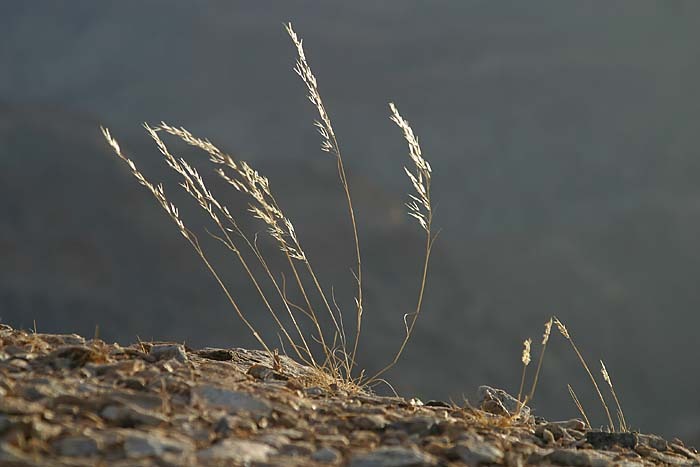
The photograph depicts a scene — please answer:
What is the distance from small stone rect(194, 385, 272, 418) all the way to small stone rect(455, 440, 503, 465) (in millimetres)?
423

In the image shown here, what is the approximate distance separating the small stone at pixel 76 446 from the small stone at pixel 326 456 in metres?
0.41

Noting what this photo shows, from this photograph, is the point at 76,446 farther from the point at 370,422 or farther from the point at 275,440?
the point at 370,422

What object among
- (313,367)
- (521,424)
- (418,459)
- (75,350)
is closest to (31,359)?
(75,350)

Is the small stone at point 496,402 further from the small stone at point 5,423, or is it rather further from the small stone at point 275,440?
the small stone at point 5,423

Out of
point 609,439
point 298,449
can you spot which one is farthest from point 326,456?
point 609,439

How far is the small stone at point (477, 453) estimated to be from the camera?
187 centimetres

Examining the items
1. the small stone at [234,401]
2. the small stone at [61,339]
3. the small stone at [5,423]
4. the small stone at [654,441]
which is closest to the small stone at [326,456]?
the small stone at [234,401]

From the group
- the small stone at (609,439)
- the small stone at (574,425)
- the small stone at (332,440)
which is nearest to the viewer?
the small stone at (332,440)

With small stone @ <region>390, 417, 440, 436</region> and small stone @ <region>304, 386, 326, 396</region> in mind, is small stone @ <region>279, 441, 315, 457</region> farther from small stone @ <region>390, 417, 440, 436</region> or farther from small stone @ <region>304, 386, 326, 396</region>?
small stone @ <region>304, 386, 326, 396</region>

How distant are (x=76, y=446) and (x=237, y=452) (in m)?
0.28

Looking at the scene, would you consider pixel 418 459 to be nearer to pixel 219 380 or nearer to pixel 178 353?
pixel 219 380

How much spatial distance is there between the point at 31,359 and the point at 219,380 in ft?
1.55

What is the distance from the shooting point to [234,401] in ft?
6.54

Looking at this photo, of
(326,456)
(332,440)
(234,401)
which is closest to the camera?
(326,456)
